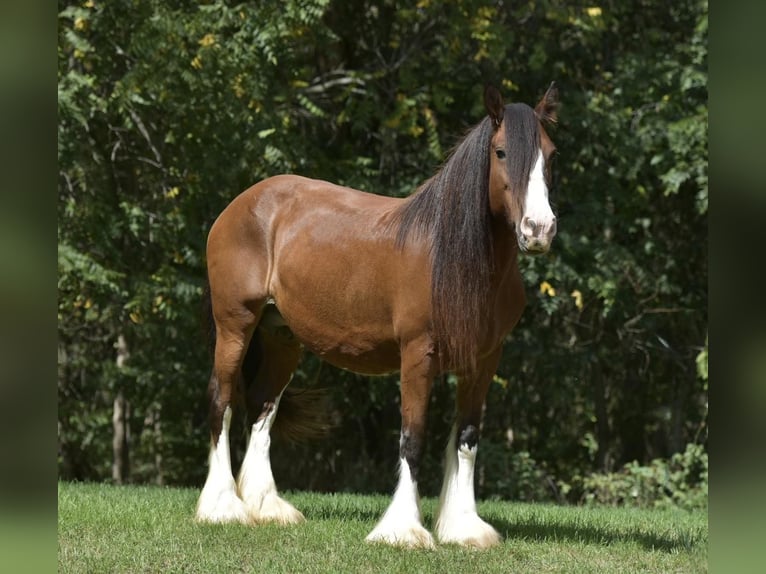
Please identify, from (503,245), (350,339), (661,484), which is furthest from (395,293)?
(661,484)

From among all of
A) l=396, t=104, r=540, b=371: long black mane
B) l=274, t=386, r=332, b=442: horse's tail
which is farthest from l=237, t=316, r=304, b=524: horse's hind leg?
l=396, t=104, r=540, b=371: long black mane

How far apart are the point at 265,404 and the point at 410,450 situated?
4.99 ft

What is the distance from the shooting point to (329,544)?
509 centimetres

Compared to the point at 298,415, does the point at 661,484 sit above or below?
below

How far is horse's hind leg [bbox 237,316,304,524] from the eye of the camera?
6004 mm

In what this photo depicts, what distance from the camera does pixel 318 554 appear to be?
15.9ft

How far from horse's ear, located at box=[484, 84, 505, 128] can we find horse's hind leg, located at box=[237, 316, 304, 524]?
2119mm

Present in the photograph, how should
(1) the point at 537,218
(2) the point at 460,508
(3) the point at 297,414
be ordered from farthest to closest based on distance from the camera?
1. (3) the point at 297,414
2. (2) the point at 460,508
3. (1) the point at 537,218

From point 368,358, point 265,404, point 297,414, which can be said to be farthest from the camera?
point 297,414

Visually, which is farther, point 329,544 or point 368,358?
point 368,358

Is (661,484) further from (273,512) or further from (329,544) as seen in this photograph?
(329,544)

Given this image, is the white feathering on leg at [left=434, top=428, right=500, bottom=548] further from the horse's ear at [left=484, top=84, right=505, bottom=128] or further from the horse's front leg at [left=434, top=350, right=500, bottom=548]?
the horse's ear at [left=484, top=84, right=505, bottom=128]

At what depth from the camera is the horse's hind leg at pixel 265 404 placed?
600 cm
